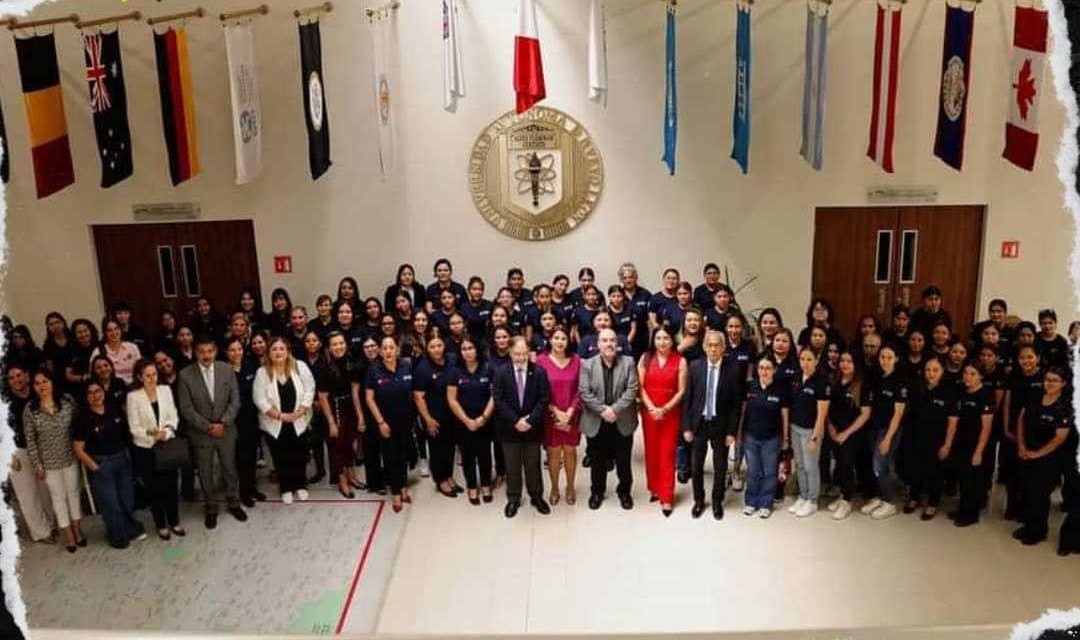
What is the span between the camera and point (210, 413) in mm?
6121

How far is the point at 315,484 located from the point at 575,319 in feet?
9.50

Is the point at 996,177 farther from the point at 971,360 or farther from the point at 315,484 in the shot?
the point at 315,484

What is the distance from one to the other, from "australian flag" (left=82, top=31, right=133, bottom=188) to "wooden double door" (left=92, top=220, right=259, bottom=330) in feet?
6.24

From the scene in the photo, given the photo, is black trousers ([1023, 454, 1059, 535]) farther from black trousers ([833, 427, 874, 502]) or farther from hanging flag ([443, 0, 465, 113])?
hanging flag ([443, 0, 465, 113])

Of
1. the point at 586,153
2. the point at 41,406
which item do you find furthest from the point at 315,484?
the point at 586,153

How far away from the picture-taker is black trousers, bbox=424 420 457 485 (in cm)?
658

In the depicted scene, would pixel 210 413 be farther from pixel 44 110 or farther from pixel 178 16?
pixel 178 16

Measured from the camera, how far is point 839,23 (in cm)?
895

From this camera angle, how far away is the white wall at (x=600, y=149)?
8984 millimetres

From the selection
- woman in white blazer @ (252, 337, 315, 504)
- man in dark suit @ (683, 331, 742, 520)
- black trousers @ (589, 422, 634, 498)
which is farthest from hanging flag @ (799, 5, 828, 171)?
woman in white blazer @ (252, 337, 315, 504)

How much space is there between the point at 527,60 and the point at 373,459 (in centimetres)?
416

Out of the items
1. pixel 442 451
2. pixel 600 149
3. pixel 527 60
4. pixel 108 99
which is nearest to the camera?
pixel 442 451

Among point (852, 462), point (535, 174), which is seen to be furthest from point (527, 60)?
point (852, 462)

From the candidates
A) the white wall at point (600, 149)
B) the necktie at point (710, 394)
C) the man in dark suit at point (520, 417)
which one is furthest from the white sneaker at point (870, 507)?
the white wall at point (600, 149)
